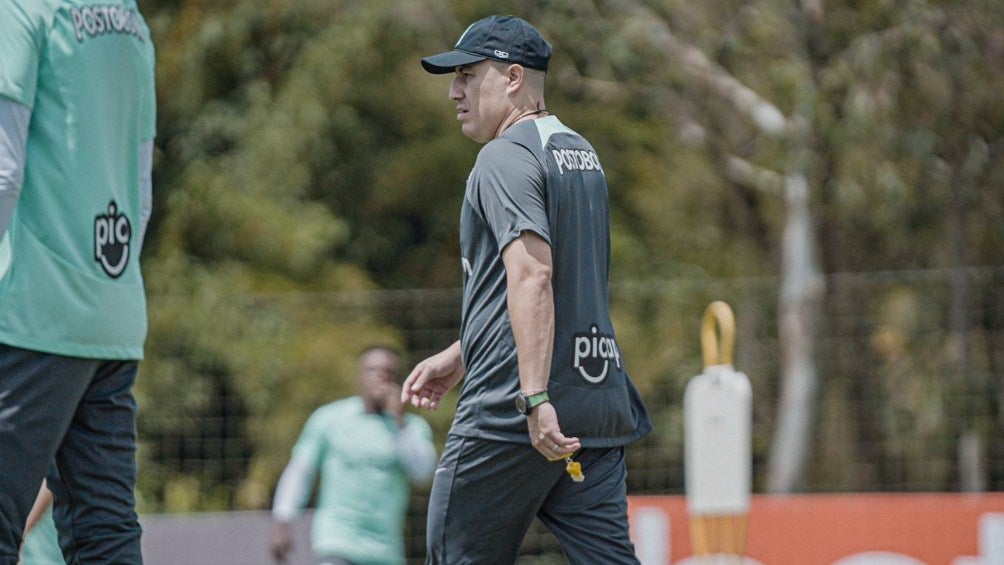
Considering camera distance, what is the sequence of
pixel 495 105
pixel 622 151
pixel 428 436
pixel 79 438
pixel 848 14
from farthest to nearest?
pixel 622 151 → pixel 848 14 → pixel 428 436 → pixel 495 105 → pixel 79 438

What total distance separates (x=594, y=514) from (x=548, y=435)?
35 centimetres

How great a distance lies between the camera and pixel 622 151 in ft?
66.9

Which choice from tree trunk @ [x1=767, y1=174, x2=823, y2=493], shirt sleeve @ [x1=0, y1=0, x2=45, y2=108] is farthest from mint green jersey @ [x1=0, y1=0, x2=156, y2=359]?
tree trunk @ [x1=767, y1=174, x2=823, y2=493]

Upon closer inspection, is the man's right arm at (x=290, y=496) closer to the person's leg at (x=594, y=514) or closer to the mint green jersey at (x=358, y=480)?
the mint green jersey at (x=358, y=480)

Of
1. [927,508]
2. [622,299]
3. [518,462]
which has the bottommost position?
[927,508]

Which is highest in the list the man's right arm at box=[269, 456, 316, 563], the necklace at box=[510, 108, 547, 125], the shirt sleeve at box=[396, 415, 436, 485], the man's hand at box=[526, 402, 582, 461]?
the necklace at box=[510, 108, 547, 125]

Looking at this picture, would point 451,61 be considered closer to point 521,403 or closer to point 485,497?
point 521,403

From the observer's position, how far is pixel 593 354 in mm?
4141

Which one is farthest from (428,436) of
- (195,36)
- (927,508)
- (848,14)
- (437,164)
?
(437,164)

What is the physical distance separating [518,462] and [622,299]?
27.4 ft

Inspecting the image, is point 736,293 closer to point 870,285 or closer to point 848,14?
point 870,285

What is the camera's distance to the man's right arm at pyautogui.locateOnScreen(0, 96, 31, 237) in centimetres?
368

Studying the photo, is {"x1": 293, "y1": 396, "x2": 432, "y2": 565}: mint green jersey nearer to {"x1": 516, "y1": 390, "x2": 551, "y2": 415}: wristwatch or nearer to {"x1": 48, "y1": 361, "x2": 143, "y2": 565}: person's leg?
{"x1": 48, "y1": 361, "x2": 143, "y2": 565}: person's leg

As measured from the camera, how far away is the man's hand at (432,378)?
4398 mm
